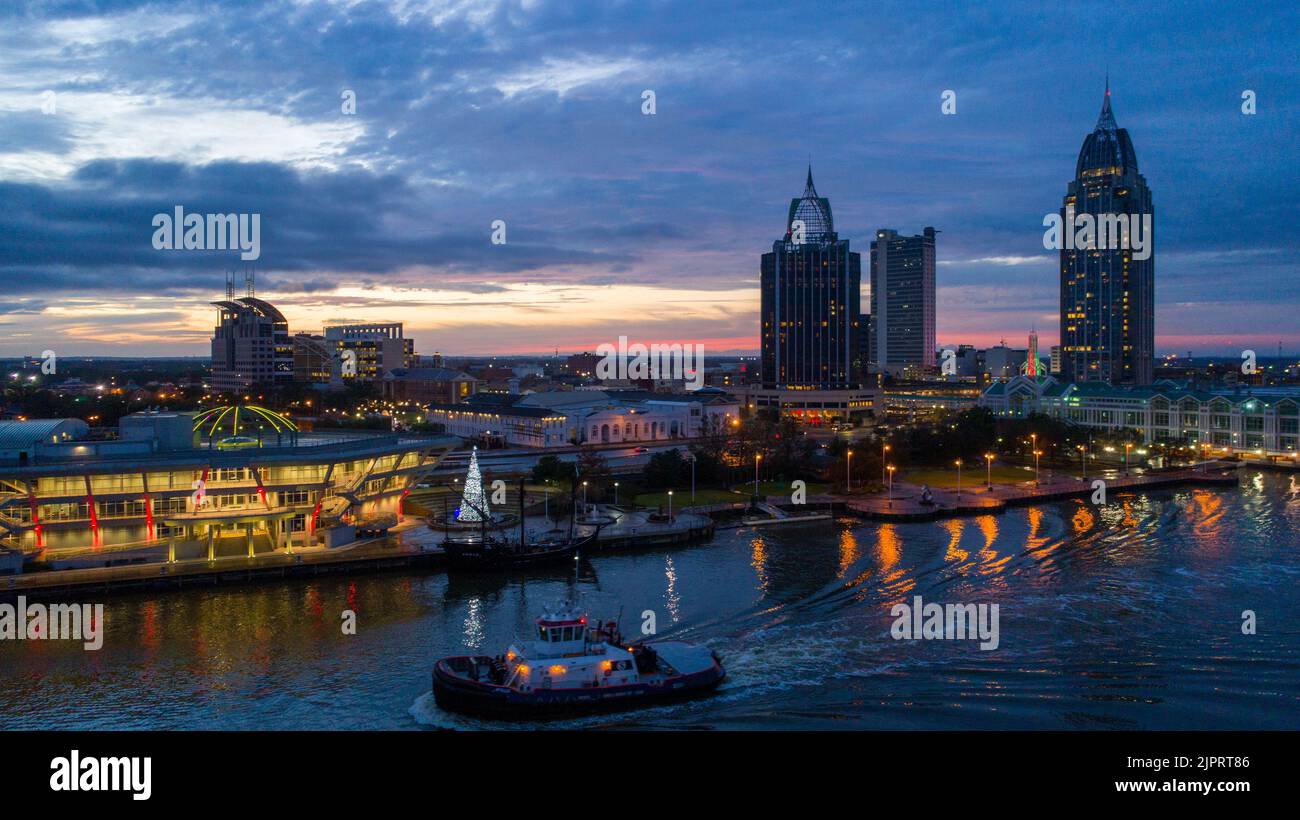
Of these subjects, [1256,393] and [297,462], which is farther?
[1256,393]

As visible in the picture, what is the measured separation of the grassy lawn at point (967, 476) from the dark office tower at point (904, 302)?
96.8 m

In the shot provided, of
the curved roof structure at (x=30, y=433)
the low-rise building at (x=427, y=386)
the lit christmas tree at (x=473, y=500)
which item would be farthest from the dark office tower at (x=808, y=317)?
the curved roof structure at (x=30, y=433)

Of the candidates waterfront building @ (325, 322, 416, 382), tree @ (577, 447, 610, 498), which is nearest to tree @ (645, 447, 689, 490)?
tree @ (577, 447, 610, 498)

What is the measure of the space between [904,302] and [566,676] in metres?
131

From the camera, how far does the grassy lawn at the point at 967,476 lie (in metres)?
31.8

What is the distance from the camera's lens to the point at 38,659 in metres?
13.4

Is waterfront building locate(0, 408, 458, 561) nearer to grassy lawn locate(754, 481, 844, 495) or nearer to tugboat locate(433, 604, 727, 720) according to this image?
tugboat locate(433, 604, 727, 720)

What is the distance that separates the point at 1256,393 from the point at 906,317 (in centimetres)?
9731

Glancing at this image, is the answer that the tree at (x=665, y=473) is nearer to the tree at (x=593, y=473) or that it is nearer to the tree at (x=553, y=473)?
the tree at (x=593, y=473)

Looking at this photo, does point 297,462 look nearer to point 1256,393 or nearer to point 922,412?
point 1256,393

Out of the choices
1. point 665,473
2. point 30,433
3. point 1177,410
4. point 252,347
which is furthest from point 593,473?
point 252,347

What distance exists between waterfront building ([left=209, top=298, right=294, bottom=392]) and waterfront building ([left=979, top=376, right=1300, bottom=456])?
5291cm

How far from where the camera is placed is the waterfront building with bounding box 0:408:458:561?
1886 cm
